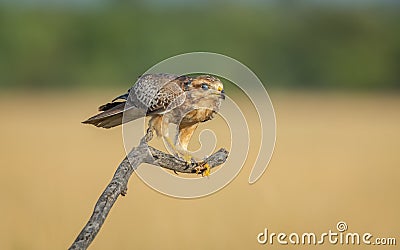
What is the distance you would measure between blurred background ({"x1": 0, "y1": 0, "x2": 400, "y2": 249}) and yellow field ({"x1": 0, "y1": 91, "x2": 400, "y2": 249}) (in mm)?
22

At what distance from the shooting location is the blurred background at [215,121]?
7516 millimetres

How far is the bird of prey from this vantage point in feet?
14.9

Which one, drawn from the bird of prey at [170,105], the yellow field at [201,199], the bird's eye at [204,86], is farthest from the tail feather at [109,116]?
the yellow field at [201,199]

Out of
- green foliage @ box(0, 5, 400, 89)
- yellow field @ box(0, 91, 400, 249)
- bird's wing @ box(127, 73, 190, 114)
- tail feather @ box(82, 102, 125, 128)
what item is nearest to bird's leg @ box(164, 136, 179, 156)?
bird's wing @ box(127, 73, 190, 114)

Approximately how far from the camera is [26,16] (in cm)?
2956

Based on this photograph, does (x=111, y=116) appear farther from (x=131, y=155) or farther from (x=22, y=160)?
(x=22, y=160)

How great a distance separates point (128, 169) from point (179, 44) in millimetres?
22262

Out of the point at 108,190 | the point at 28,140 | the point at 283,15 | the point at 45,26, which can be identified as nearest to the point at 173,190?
the point at 108,190

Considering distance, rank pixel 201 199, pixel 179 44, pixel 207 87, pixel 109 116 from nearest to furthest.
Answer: pixel 207 87 → pixel 109 116 → pixel 201 199 → pixel 179 44

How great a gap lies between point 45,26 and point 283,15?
7.92 m

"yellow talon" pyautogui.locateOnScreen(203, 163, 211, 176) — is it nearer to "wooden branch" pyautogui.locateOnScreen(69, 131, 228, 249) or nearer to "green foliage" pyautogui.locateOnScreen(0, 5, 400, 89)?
"wooden branch" pyautogui.locateOnScreen(69, 131, 228, 249)

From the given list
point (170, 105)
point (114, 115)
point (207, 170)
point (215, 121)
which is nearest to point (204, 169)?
point (207, 170)

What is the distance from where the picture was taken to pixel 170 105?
4.64 m

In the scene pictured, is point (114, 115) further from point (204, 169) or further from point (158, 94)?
point (204, 169)
